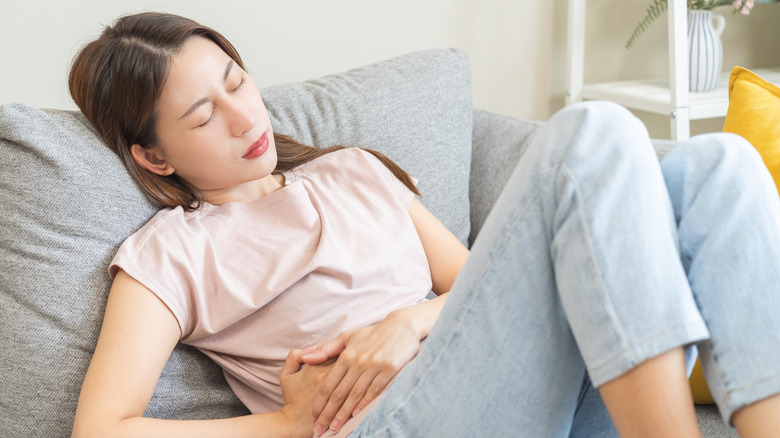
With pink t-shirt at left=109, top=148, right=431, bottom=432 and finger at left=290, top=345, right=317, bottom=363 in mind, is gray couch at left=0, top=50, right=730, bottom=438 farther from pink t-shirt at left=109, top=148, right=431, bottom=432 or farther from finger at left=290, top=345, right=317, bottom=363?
finger at left=290, top=345, right=317, bottom=363

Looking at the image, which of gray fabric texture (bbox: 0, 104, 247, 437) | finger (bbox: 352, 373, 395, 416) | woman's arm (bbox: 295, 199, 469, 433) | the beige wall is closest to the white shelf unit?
the beige wall

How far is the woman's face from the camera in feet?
3.45

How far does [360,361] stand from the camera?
0.94 meters

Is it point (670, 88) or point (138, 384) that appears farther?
point (670, 88)

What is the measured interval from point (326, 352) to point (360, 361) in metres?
0.06

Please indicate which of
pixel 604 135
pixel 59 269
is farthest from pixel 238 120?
pixel 604 135

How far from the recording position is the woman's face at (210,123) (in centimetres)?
105

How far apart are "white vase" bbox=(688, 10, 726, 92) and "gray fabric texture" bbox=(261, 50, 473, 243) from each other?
2.86ft

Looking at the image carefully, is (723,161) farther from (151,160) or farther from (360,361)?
(151,160)

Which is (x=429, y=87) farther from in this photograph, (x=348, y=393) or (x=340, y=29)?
(x=348, y=393)

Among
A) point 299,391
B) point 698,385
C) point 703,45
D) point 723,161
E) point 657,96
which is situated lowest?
point 698,385

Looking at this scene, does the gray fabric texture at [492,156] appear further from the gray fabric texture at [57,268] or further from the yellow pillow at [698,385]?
the gray fabric texture at [57,268]

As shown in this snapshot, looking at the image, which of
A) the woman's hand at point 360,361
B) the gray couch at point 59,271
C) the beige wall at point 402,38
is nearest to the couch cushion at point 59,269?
the gray couch at point 59,271

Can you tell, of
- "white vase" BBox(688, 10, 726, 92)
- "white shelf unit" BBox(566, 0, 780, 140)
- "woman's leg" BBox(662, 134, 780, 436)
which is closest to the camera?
"woman's leg" BBox(662, 134, 780, 436)
